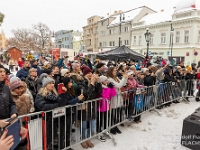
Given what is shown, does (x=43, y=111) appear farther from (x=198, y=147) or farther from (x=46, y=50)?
(x=46, y=50)

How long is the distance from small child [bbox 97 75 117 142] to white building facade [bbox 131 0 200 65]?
2137 cm

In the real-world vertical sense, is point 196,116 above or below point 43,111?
below

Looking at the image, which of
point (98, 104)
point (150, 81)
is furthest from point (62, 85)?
point (150, 81)

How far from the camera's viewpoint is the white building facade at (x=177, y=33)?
79.9 ft

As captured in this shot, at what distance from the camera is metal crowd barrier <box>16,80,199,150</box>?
111 inches

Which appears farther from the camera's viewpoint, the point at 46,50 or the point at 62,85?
the point at 46,50

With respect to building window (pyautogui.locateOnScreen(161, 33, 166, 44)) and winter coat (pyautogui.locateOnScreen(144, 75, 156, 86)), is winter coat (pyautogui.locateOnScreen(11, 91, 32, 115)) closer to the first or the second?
winter coat (pyautogui.locateOnScreen(144, 75, 156, 86))

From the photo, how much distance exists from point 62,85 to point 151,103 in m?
4.06

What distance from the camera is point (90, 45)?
178 feet

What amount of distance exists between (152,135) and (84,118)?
2081 mm

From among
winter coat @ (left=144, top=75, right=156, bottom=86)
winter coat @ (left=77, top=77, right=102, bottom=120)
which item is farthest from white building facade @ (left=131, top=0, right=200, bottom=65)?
winter coat @ (left=77, top=77, right=102, bottom=120)

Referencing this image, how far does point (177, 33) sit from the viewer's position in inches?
1056

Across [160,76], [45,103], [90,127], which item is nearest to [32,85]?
[45,103]

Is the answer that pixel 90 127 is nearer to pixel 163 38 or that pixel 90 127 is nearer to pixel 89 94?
pixel 89 94
